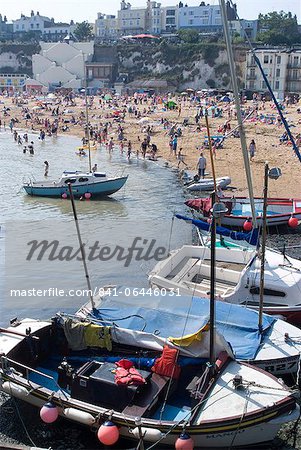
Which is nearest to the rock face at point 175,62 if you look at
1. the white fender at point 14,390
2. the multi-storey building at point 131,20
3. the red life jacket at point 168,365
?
the multi-storey building at point 131,20

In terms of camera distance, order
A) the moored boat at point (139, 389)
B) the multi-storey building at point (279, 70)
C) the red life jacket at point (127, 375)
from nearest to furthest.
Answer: the moored boat at point (139, 389)
the red life jacket at point (127, 375)
the multi-storey building at point (279, 70)

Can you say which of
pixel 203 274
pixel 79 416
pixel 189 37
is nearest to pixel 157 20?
pixel 189 37

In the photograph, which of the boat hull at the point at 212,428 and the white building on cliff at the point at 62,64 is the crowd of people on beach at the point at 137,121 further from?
the boat hull at the point at 212,428

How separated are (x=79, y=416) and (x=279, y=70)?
311 feet

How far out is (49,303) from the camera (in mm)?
20797

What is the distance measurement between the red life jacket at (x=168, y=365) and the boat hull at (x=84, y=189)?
933 inches

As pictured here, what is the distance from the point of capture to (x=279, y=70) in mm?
97875

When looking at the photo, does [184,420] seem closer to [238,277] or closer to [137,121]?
[238,277]

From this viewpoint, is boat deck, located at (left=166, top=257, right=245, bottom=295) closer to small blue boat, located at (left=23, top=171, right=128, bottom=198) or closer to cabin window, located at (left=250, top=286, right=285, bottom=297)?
cabin window, located at (left=250, top=286, right=285, bottom=297)

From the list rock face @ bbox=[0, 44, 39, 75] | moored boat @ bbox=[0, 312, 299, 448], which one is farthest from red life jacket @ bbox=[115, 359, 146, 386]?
rock face @ bbox=[0, 44, 39, 75]

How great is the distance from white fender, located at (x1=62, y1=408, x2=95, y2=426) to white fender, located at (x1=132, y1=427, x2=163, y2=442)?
107 centimetres

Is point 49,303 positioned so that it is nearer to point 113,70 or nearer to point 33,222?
point 33,222

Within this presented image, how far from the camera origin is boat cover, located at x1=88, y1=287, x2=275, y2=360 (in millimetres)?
13516

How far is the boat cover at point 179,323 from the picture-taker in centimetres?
1352
